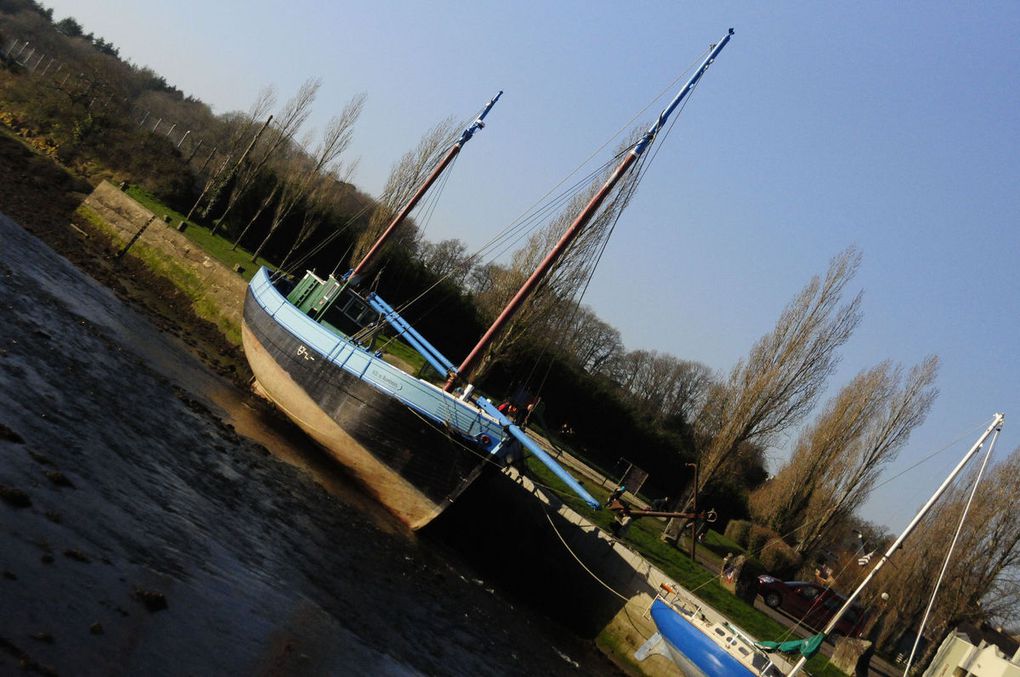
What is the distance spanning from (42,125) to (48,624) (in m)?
45.5

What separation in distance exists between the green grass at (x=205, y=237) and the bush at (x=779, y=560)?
23.6 meters

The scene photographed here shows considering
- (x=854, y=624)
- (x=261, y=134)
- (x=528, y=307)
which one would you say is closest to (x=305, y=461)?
(x=528, y=307)

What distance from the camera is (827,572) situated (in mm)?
39344

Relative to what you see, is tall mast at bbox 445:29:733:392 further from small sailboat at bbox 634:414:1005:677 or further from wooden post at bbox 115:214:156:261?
wooden post at bbox 115:214:156:261

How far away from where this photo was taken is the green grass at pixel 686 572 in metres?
21.4

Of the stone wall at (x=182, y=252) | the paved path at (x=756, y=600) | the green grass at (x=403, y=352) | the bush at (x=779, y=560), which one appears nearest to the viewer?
the paved path at (x=756, y=600)

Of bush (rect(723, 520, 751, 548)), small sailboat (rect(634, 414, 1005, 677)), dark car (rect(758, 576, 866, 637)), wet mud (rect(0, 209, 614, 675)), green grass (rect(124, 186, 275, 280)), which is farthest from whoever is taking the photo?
bush (rect(723, 520, 751, 548))

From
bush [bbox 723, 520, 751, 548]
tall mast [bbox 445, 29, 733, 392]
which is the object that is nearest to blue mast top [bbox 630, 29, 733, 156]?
tall mast [bbox 445, 29, 733, 392]

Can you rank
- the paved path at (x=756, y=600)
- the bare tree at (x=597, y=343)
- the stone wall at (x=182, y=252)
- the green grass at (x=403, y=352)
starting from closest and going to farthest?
1. the paved path at (x=756, y=600)
2. the stone wall at (x=182, y=252)
3. the green grass at (x=403, y=352)
4. the bare tree at (x=597, y=343)

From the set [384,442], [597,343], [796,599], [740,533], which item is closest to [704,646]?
[384,442]

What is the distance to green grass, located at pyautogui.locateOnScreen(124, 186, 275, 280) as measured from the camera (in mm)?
35344

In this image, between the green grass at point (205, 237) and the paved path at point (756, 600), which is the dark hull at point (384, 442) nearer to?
the paved path at point (756, 600)

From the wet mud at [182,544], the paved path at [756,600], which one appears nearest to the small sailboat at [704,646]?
the wet mud at [182,544]

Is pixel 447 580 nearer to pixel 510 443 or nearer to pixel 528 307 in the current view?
pixel 510 443
